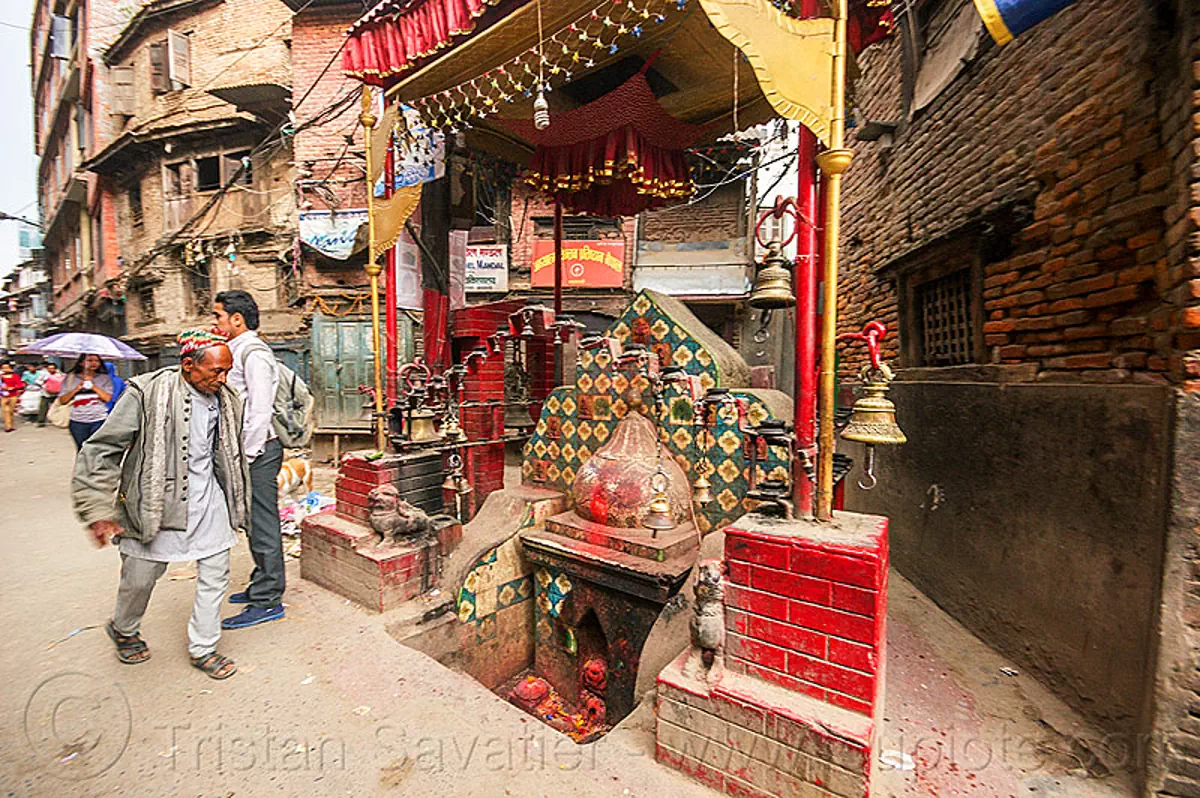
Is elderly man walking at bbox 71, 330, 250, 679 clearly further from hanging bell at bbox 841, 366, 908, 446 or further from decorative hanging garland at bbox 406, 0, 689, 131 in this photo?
hanging bell at bbox 841, 366, 908, 446

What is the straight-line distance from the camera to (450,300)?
11.4m

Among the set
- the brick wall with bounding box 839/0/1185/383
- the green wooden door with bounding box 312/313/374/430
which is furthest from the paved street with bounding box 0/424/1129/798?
the green wooden door with bounding box 312/313/374/430

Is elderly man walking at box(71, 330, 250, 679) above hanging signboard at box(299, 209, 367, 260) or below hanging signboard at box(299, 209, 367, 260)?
below

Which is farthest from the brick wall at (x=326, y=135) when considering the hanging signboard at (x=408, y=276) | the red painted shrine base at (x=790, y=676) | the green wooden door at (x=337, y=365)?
the red painted shrine base at (x=790, y=676)

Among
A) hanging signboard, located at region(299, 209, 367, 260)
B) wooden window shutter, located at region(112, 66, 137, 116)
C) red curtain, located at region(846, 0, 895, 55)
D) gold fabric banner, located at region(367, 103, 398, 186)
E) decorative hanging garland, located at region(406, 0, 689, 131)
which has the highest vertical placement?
wooden window shutter, located at region(112, 66, 137, 116)

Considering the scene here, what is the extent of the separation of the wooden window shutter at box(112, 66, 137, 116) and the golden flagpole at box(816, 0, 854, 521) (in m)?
20.1

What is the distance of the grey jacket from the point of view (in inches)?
101

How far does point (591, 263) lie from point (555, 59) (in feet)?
29.7

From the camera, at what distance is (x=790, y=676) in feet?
6.82

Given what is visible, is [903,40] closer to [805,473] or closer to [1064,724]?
[805,473]

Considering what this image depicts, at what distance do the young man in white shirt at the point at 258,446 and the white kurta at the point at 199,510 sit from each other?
0.43m

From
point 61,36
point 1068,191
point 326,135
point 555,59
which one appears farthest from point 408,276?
point 61,36

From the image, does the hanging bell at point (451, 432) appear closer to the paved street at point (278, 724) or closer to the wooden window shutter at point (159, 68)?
the paved street at point (278, 724)

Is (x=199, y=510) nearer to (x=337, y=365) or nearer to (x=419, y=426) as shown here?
(x=419, y=426)
